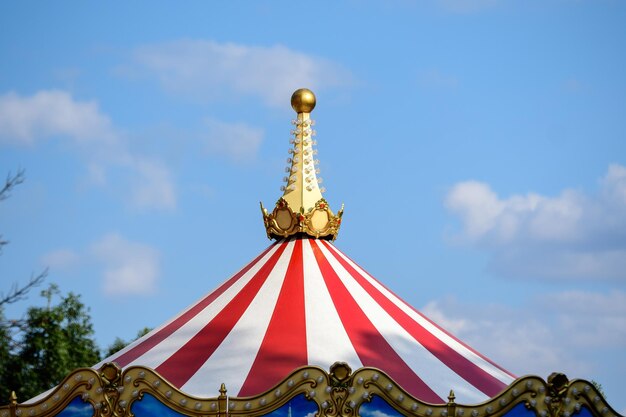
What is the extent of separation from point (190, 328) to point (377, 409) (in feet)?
7.83

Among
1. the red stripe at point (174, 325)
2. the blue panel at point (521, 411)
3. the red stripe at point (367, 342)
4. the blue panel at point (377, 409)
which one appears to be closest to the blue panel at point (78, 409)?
the red stripe at point (174, 325)

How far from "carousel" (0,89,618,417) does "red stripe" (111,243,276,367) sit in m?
0.02

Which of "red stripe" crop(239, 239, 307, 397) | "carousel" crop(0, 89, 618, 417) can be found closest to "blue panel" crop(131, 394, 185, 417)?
"carousel" crop(0, 89, 618, 417)

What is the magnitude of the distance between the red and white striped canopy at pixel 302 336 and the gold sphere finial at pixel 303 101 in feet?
5.35

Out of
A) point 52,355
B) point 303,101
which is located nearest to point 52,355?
point 52,355

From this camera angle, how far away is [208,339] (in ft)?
33.8

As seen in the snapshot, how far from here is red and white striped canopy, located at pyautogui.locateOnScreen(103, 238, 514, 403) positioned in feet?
32.0

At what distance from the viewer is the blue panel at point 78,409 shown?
916cm

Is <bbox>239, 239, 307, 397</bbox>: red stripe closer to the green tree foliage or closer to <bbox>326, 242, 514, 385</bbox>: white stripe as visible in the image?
<bbox>326, 242, 514, 385</bbox>: white stripe

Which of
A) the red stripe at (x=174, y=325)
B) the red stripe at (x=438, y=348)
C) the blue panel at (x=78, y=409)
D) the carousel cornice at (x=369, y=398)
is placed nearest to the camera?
the carousel cornice at (x=369, y=398)

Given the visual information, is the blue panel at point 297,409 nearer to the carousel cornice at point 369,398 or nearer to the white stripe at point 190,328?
the carousel cornice at point 369,398

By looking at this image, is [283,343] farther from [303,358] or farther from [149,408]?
[149,408]

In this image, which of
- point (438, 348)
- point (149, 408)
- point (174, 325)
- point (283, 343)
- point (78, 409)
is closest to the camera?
point (149, 408)

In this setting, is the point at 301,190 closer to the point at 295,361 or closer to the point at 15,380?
the point at 295,361
